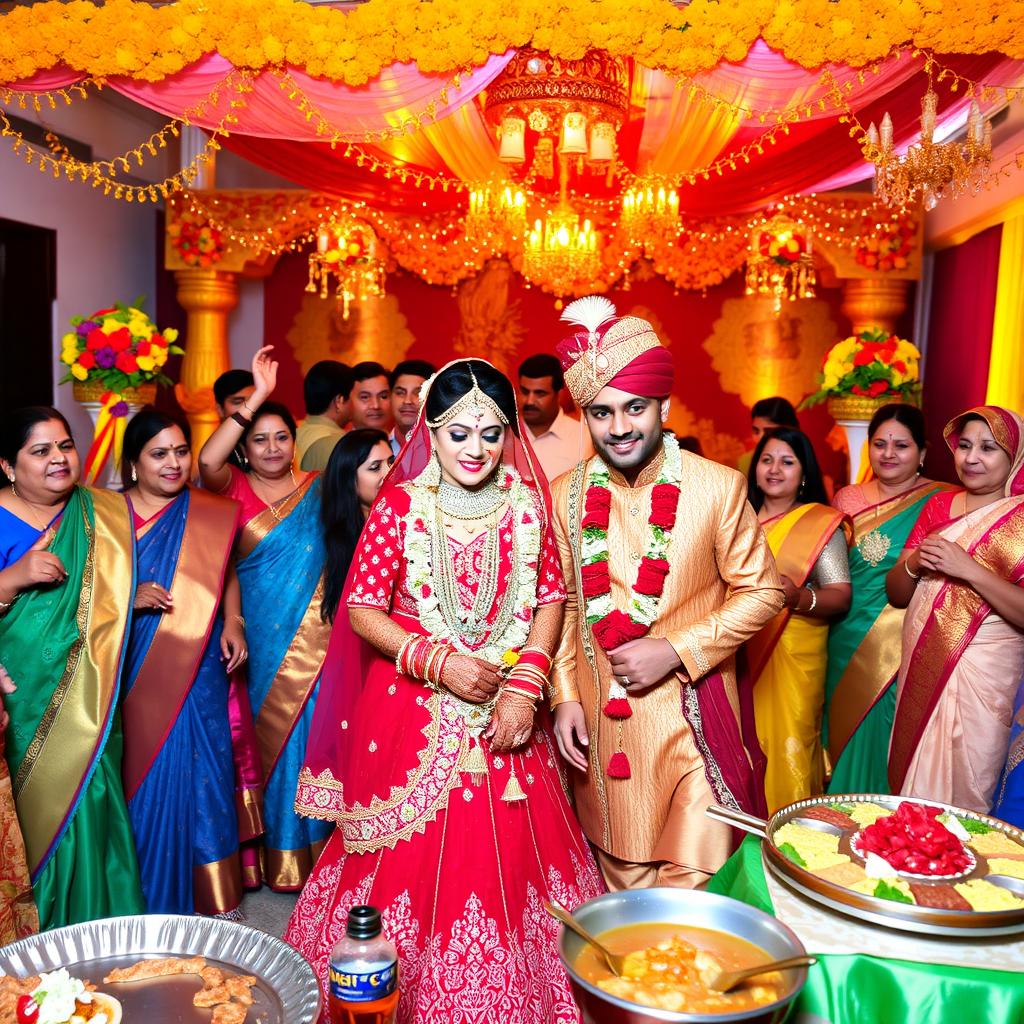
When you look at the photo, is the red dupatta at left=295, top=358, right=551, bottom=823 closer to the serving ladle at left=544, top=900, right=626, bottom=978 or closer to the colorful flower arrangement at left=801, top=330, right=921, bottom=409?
the serving ladle at left=544, top=900, right=626, bottom=978

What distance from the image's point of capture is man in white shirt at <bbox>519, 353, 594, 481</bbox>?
215 inches

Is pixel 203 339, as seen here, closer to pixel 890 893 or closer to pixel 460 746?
pixel 460 746

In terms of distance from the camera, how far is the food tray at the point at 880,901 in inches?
58.1

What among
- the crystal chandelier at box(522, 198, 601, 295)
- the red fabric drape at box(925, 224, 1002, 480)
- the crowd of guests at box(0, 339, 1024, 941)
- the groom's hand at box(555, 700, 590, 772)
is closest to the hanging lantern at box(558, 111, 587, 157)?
the crystal chandelier at box(522, 198, 601, 295)

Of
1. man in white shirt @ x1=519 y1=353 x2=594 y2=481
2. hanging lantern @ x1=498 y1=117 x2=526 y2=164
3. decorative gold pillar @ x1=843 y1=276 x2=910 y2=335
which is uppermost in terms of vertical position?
hanging lantern @ x1=498 y1=117 x2=526 y2=164

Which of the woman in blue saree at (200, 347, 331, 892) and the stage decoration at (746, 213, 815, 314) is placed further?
the stage decoration at (746, 213, 815, 314)

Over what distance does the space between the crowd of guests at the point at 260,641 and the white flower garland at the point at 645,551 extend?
8 cm

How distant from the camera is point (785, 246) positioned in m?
6.35

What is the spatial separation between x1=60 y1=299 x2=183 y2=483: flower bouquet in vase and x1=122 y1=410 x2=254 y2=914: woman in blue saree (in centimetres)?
155

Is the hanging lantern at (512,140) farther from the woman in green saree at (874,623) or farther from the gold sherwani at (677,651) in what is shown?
the gold sherwani at (677,651)

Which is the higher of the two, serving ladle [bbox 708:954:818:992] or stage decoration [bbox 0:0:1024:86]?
stage decoration [bbox 0:0:1024:86]

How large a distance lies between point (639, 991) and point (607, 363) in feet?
4.57

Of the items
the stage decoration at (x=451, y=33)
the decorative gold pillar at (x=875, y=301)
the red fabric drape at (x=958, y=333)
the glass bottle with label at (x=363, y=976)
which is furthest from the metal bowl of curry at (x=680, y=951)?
the decorative gold pillar at (x=875, y=301)

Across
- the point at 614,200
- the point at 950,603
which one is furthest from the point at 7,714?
the point at 614,200
